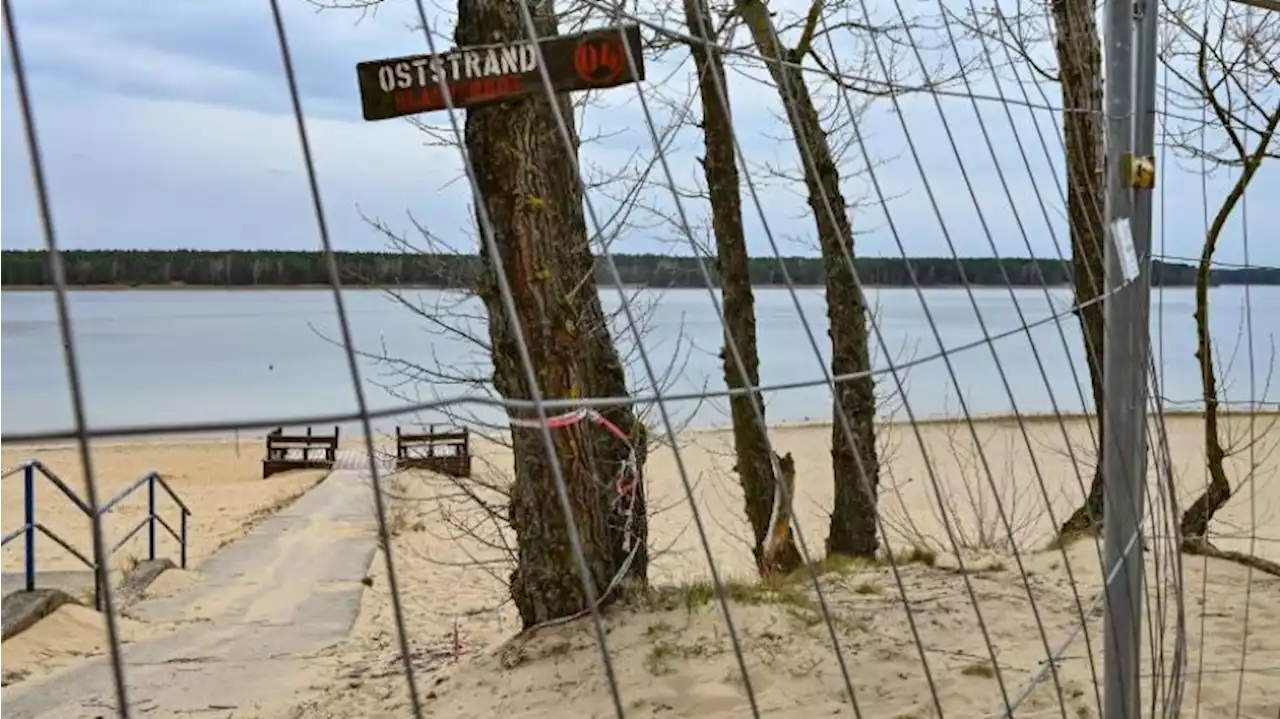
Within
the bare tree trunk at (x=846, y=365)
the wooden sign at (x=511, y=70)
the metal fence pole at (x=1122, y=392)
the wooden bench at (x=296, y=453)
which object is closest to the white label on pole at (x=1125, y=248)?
the metal fence pole at (x=1122, y=392)

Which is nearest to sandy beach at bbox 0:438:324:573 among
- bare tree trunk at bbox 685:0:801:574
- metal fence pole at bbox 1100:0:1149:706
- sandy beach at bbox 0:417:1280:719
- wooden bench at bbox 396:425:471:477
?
wooden bench at bbox 396:425:471:477

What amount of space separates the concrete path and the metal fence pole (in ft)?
12.7

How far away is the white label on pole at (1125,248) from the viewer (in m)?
2.40

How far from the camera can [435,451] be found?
1586 centimetres

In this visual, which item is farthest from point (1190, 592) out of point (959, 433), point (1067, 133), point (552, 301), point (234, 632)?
point (959, 433)

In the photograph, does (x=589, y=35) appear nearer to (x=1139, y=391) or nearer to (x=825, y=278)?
(x=1139, y=391)

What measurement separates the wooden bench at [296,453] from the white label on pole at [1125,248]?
15.8 metres

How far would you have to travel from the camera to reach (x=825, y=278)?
24.2 ft

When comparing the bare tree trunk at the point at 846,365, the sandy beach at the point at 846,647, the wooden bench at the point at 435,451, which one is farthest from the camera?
the bare tree trunk at the point at 846,365

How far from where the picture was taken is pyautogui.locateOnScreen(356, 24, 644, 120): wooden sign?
9.25ft

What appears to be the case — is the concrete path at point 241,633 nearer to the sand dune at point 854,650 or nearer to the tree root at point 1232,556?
the sand dune at point 854,650

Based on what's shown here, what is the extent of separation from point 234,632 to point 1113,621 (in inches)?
224

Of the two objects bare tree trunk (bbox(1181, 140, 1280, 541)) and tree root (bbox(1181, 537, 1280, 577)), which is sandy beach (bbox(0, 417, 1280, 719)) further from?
bare tree trunk (bbox(1181, 140, 1280, 541))

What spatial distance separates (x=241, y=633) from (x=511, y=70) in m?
5.00
